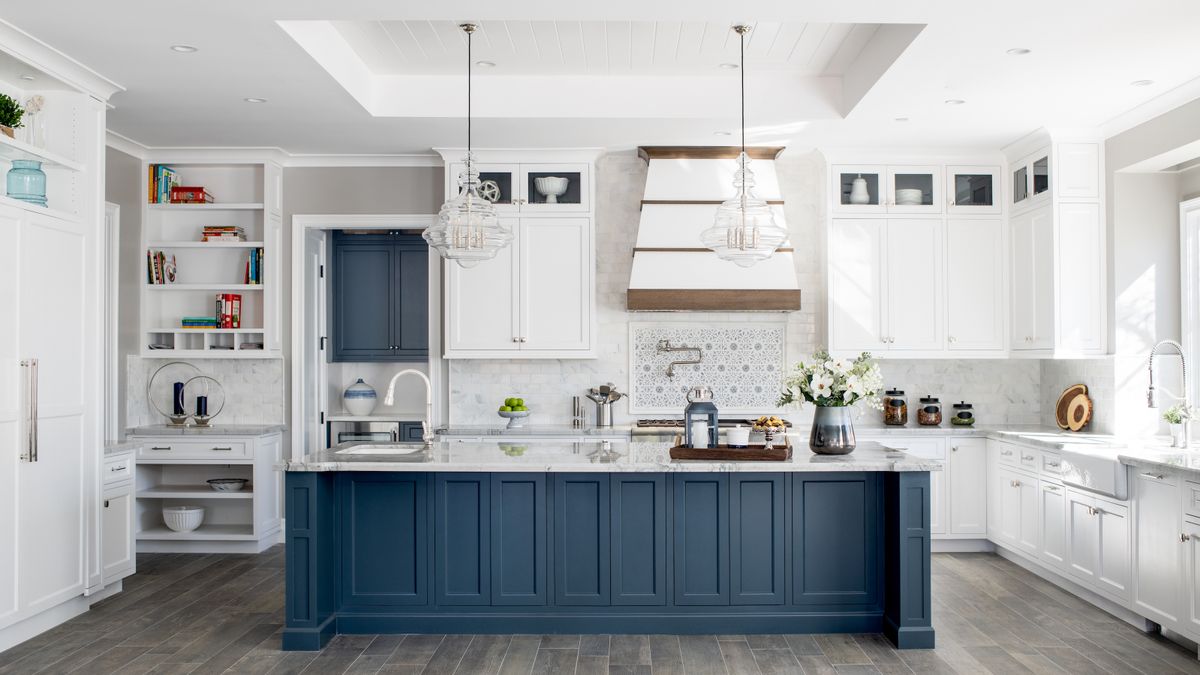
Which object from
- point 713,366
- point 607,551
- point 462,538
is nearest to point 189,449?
point 462,538

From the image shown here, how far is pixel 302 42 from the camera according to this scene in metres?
4.03

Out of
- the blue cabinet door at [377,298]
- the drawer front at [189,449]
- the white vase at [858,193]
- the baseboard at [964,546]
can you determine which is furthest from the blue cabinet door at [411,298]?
the baseboard at [964,546]

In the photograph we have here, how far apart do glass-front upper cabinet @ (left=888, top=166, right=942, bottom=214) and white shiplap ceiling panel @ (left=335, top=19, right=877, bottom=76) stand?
1253 mm

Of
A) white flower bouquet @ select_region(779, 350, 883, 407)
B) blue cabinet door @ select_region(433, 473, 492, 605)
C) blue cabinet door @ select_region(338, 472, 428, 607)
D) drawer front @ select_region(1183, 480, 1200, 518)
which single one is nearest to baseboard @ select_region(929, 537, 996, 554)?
drawer front @ select_region(1183, 480, 1200, 518)

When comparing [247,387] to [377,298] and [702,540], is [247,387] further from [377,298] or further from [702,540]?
[702,540]

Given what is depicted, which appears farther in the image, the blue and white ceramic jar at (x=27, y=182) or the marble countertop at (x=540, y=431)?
the marble countertop at (x=540, y=431)

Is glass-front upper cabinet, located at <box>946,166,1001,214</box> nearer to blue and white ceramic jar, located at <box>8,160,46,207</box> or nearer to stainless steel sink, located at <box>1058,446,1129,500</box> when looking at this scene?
stainless steel sink, located at <box>1058,446,1129,500</box>

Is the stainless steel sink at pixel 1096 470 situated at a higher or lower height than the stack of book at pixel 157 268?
lower

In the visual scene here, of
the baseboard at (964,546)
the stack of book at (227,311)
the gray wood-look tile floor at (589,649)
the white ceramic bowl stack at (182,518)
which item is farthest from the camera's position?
the stack of book at (227,311)

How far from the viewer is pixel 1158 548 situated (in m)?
4.09

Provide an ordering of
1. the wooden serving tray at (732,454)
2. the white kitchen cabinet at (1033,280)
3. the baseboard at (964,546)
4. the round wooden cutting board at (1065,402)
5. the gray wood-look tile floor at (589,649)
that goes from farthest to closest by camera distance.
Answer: the baseboard at (964,546) < the round wooden cutting board at (1065,402) < the white kitchen cabinet at (1033,280) < the wooden serving tray at (732,454) < the gray wood-look tile floor at (589,649)

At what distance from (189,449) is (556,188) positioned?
3034 millimetres

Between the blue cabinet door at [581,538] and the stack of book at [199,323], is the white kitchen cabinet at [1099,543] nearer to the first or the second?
the blue cabinet door at [581,538]

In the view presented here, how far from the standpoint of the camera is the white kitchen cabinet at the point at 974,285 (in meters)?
6.10
